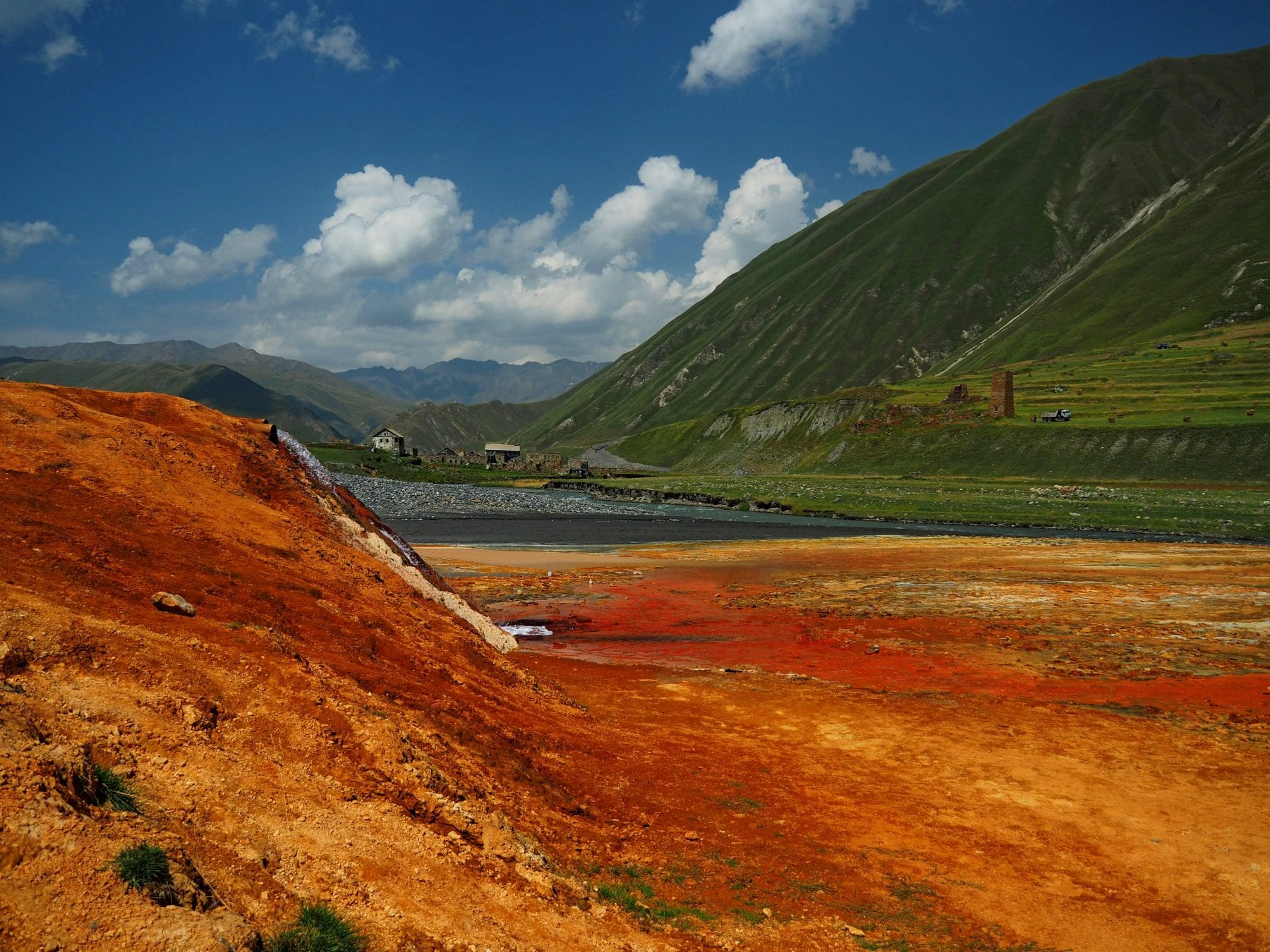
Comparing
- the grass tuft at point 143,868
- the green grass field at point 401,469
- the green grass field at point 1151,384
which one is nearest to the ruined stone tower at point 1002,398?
the green grass field at point 1151,384

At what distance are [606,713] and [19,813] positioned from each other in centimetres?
1462

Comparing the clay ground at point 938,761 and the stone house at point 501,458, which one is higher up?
the stone house at point 501,458

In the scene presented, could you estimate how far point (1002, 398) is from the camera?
12812 centimetres

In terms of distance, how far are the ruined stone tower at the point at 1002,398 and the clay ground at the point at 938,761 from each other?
3792 inches

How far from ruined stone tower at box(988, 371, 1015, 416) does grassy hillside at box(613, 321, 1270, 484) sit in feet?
6.68

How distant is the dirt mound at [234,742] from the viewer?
6.64m

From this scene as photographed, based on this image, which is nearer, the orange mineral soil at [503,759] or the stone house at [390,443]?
the orange mineral soil at [503,759]

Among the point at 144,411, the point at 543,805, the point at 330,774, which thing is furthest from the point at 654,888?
the point at 144,411

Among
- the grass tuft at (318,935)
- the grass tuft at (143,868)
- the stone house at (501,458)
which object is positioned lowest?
the grass tuft at (318,935)

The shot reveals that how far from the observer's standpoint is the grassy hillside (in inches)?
3863

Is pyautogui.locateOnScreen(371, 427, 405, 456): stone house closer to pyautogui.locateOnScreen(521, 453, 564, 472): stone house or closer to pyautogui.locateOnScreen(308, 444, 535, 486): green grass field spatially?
pyautogui.locateOnScreen(308, 444, 535, 486): green grass field

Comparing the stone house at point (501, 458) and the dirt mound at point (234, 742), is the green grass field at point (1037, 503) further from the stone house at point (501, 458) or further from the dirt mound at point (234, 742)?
the stone house at point (501, 458)

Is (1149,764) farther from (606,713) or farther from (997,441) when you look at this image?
(997,441)

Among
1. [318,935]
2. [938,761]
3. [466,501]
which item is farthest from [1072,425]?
[318,935]
